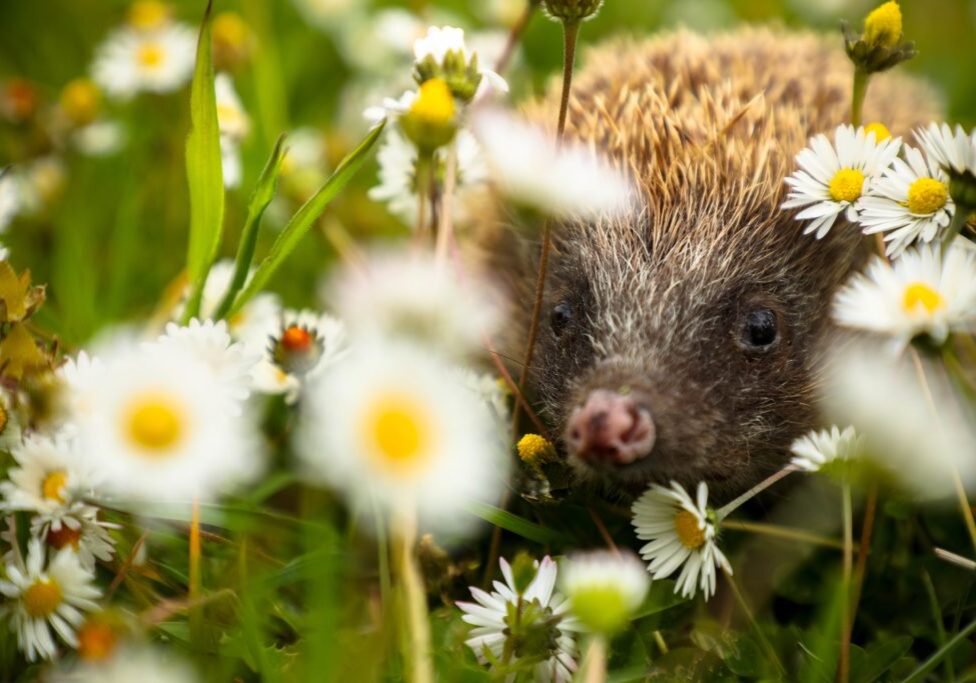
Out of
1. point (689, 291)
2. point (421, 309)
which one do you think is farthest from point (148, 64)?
point (689, 291)

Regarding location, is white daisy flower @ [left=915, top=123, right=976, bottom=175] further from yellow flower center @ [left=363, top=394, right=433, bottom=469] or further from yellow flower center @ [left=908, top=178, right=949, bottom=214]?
yellow flower center @ [left=363, top=394, right=433, bottom=469]

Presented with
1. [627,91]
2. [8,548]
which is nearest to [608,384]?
[627,91]

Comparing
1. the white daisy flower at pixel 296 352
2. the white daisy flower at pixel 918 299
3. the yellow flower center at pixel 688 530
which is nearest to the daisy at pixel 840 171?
the white daisy flower at pixel 918 299

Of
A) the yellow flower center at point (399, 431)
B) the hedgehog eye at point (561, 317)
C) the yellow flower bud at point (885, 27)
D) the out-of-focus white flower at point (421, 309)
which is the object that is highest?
the yellow flower bud at point (885, 27)

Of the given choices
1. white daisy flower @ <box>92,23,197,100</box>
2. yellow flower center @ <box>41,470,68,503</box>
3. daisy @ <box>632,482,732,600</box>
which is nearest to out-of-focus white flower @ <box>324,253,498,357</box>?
daisy @ <box>632,482,732,600</box>

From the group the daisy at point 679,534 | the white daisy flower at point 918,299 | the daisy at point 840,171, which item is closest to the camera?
the white daisy flower at point 918,299

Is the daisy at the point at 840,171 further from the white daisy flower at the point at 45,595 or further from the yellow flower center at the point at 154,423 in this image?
the white daisy flower at the point at 45,595

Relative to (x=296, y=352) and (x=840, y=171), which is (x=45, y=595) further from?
(x=840, y=171)
